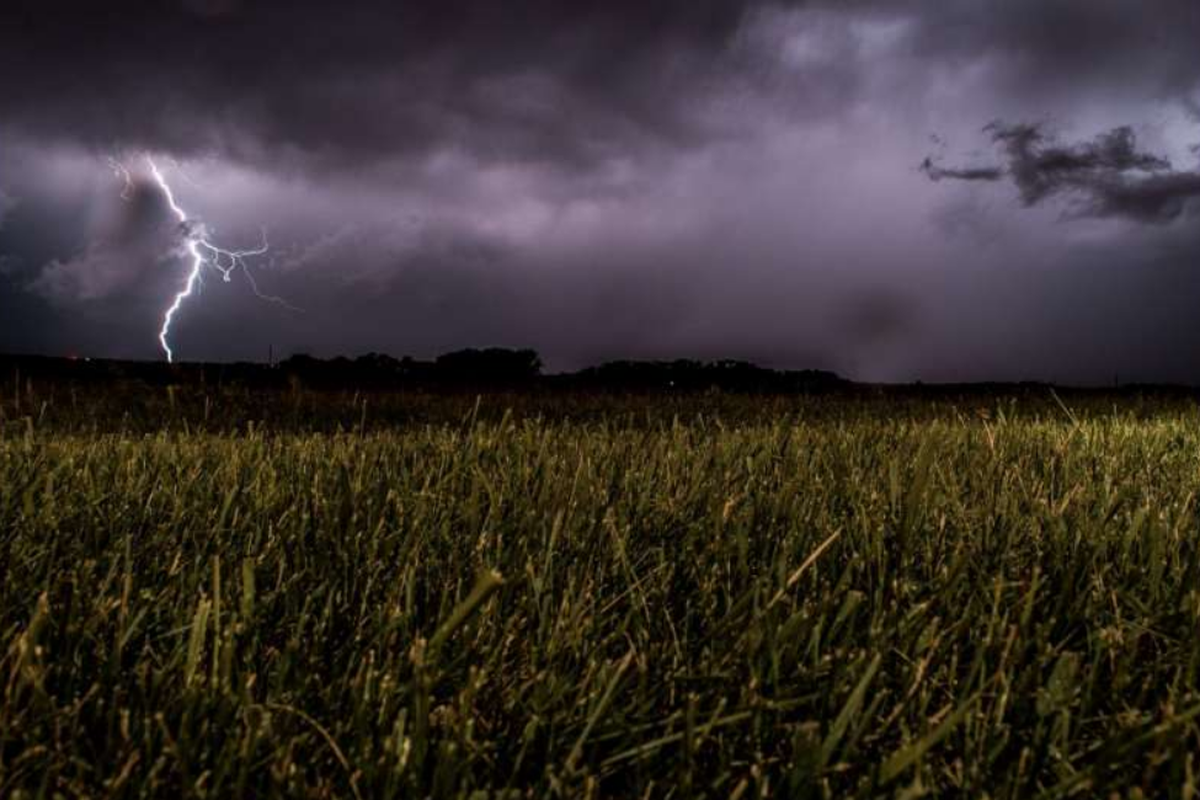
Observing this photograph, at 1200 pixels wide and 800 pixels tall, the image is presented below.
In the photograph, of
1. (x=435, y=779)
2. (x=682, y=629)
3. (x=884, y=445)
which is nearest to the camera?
(x=435, y=779)

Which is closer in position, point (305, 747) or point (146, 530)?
point (305, 747)

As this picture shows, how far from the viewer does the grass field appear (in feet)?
3.95

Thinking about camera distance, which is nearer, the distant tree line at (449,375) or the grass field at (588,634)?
the grass field at (588,634)

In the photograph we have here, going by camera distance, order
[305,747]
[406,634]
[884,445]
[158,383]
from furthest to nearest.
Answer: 1. [158,383]
2. [884,445]
3. [406,634]
4. [305,747]

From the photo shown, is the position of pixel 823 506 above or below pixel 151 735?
above

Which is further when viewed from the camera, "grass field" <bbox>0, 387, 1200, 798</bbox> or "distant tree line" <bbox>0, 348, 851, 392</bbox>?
"distant tree line" <bbox>0, 348, 851, 392</bbox>

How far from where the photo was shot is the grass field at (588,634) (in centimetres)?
120

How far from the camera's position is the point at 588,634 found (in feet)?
5.47

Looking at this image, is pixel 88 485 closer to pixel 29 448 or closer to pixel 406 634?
pixel 29 448

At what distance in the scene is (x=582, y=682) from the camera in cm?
139

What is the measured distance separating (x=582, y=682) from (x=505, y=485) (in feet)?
4.06

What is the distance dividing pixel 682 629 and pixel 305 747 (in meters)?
0.72

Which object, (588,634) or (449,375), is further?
(449,375)

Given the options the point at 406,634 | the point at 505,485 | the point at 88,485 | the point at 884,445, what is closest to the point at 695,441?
the point at 884,445
